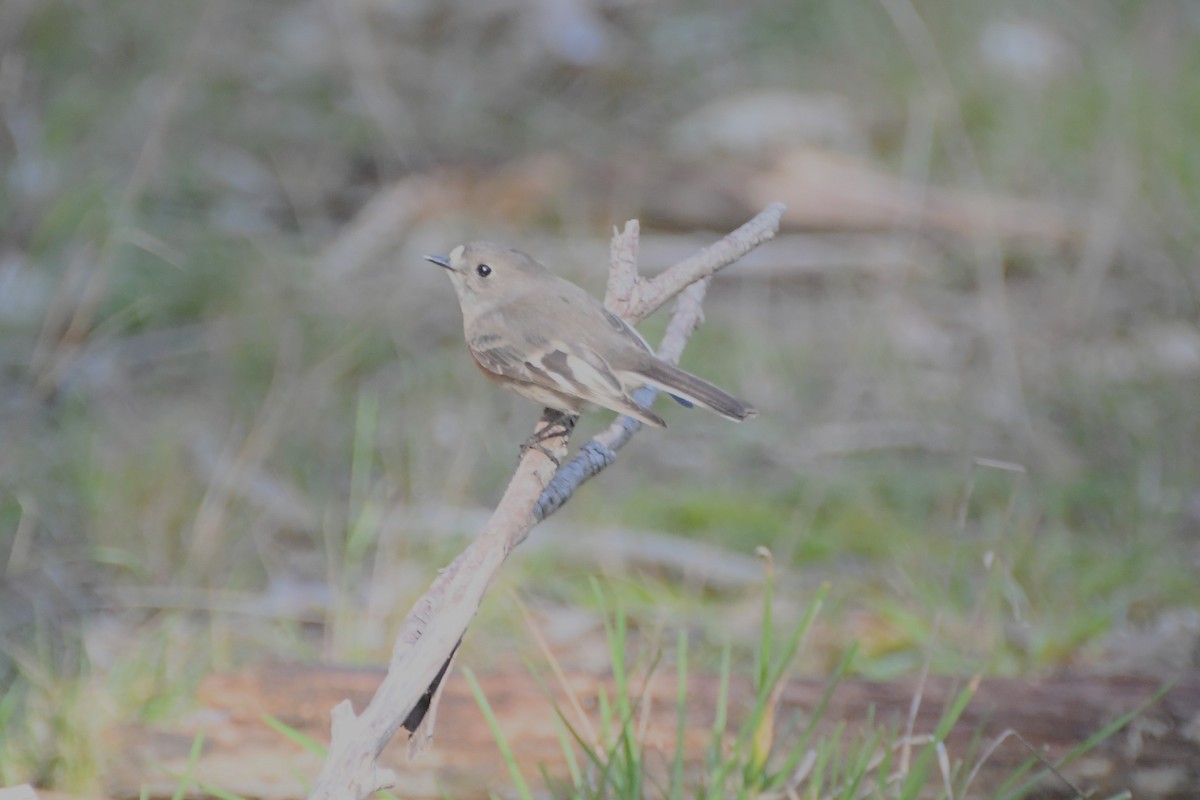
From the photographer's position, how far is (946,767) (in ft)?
8.66

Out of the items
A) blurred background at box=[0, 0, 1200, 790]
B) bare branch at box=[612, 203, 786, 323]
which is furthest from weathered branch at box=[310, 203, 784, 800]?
blurred background at box=[0, 0, 1200, 790]

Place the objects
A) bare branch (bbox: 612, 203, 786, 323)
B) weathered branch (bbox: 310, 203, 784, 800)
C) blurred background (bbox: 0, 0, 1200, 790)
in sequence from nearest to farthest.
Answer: weathered branch (bbox: 310, 203, 784, 800)
bare branch (bbox: 612, 203, 786, 323)
blurred background (bbox: 0, 0, 1200, 790)

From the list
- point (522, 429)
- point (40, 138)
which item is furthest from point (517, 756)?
point (40, 138)

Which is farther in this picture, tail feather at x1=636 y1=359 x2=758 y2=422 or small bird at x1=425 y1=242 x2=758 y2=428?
small bird at x1=425 y1=242 x2=758 y2=428

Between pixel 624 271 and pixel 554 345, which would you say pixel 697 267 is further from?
pixel 554 345

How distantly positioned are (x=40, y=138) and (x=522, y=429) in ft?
8.89

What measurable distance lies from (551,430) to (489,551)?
0.87m

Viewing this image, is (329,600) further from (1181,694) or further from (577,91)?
(577,91)

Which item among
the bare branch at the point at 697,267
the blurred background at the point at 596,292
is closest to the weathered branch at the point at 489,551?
the bare branch at the point at 697,267

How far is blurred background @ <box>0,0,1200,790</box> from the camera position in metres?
4.03

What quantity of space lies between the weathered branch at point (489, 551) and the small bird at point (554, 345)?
0.21ft

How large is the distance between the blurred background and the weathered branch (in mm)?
808

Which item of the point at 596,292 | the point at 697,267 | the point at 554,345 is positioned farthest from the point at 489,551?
the point at 596,292

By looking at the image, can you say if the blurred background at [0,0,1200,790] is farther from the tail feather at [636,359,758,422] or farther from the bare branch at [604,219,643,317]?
the bare branch at [604,219,643,317]
